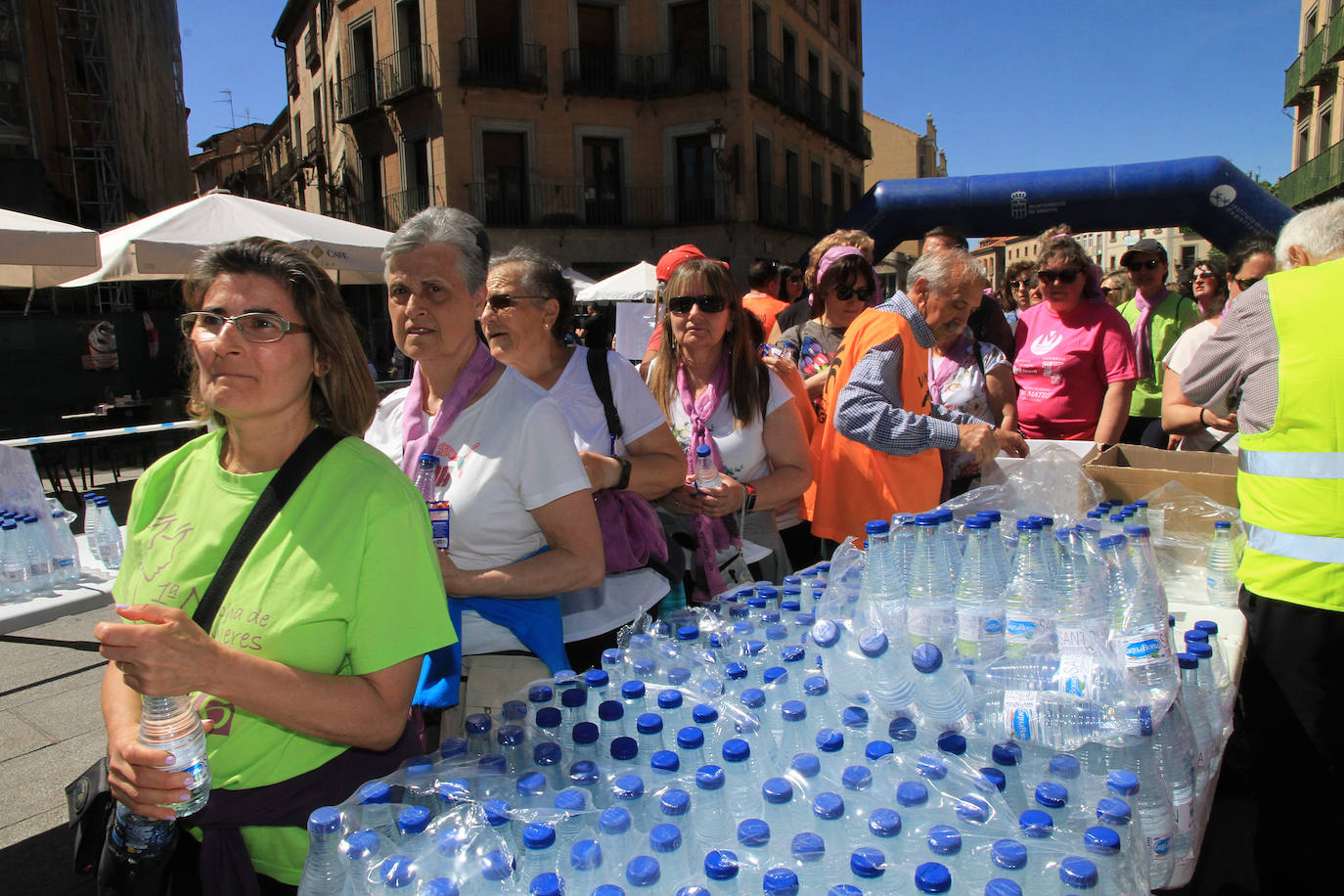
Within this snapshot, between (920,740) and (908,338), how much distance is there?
1.85m

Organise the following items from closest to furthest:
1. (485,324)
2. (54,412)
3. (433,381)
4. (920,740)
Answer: (920,740) < (433,381) < (485,324) < (54,412)

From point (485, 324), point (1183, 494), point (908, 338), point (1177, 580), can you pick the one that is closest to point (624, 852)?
point (485, 324)

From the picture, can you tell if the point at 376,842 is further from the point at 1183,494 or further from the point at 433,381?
the point at 1183,494

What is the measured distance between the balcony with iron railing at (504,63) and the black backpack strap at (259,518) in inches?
801

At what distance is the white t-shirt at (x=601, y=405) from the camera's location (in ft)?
8.63

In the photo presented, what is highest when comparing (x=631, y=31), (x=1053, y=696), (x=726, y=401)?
(x=631, y=31)

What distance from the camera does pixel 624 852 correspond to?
1.15 m

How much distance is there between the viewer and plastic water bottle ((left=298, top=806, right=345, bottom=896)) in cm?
118

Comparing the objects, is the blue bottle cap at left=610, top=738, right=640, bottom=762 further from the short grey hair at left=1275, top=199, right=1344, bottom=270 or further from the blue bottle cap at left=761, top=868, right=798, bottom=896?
the short grey hair at left=1275, top=199, right=1344, bottom=270

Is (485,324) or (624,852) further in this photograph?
(485,324)

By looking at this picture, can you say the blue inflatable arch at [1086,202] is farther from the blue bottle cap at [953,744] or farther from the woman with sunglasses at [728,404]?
the blue bottle cap at [953,744]

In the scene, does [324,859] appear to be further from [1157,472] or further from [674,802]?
[1157,472]

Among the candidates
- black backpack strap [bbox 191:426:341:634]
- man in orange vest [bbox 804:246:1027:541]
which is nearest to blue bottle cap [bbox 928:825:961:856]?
black backpack strap [bbox 191:426:341:634]

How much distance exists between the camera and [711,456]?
118 inches
